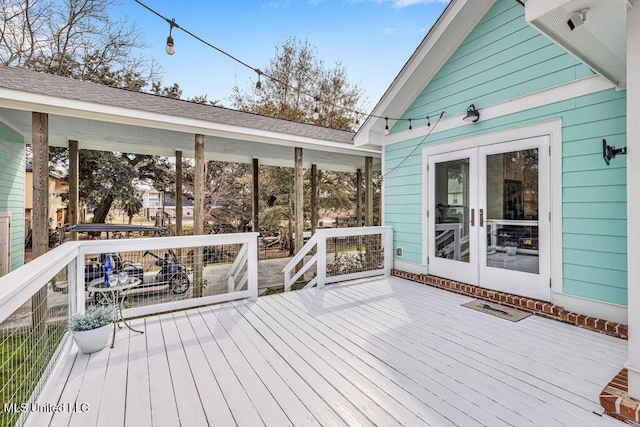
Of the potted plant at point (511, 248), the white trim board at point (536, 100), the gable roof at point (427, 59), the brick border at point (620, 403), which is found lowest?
the brick border at point (620, 403)

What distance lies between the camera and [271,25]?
853cm

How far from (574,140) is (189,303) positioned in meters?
4.85

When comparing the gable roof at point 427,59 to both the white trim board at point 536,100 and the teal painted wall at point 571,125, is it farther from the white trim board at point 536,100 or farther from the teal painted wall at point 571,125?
the white trim board at point 536,100

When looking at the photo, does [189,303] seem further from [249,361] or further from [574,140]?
[574,140]

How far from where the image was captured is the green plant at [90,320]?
8.76 ft

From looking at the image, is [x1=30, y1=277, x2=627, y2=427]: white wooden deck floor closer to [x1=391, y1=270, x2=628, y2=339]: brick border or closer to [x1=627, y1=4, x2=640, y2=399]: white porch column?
[x1=391, y1=270, x2=628, y2=339]: brick border

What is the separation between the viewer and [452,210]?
183 inches

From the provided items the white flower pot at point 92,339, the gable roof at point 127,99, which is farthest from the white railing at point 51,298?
the gable roof at point 127,99

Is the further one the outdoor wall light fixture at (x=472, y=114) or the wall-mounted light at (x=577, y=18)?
the outdoor wall light fixture at (x=472, y=114)

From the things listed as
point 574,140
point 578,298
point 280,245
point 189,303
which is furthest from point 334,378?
point 280,245

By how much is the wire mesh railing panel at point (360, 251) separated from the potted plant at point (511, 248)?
7.14ft

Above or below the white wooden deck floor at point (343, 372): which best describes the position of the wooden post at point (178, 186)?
above

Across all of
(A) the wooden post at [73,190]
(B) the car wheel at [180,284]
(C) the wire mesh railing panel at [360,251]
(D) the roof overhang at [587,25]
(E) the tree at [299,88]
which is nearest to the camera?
(D) the roof overhang at [587,25]

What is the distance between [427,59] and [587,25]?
2.82 m
